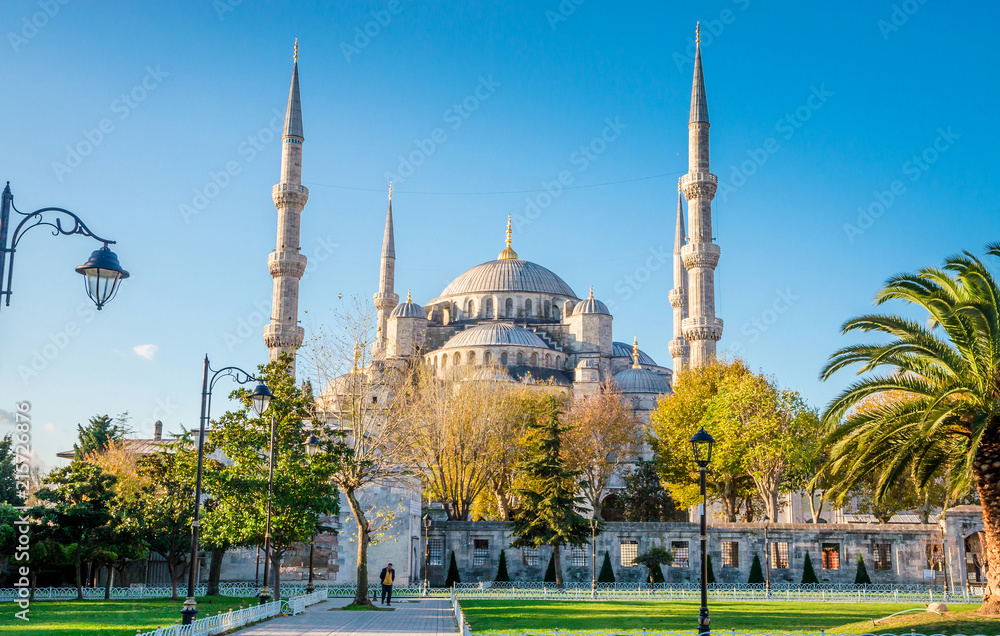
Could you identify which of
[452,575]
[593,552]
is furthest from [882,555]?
[452,575]

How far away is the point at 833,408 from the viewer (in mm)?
15703

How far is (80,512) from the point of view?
23594 millimetres

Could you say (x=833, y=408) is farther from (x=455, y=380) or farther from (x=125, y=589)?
(x=455, y=380)

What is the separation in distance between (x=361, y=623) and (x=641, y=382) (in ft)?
139

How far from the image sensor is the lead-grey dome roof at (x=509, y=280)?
232 ft

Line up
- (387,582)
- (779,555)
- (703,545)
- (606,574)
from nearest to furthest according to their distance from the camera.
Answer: (703,545) → (387,582) → (606,574) → (779,555)

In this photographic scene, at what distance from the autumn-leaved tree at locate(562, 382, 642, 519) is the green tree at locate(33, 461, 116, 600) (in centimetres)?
2314

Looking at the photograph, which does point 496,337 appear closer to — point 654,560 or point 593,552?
point 654,560

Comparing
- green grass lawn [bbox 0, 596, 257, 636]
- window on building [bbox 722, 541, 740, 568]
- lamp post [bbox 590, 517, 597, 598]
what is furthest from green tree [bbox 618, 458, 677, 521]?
green grass lawn [bbox 0, 596, 257, 636]

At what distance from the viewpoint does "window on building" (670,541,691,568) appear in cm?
3459

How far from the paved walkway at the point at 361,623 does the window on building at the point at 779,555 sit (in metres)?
15.3

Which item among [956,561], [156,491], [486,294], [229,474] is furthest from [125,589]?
[486,294]

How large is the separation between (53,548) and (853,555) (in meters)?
25.3

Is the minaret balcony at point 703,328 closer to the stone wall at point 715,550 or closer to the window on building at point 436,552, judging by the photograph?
the stone wall at point 715,550
